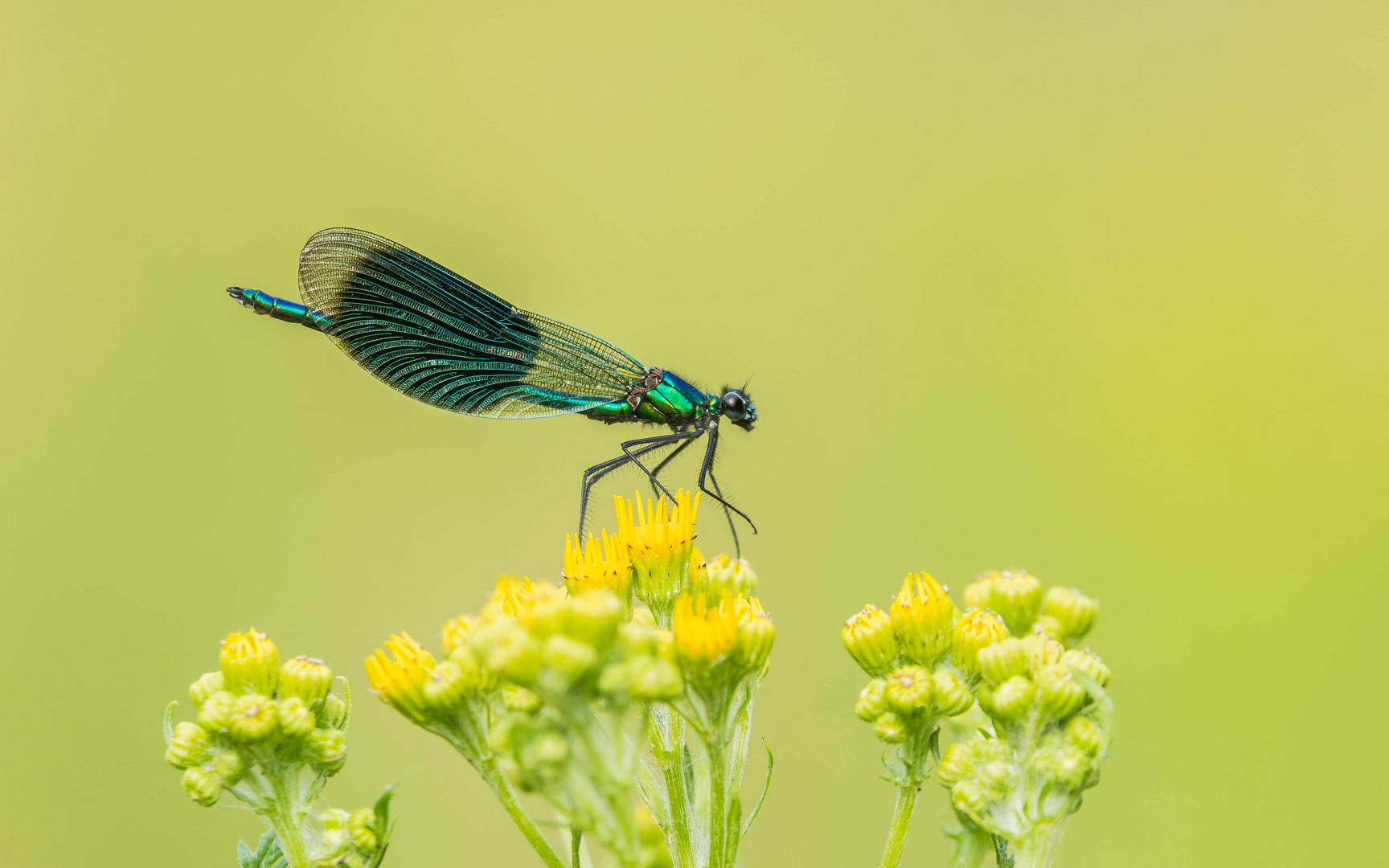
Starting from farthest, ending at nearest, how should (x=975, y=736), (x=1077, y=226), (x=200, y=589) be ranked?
(x=1077, y=226) < (x=200, y=589) < (x=975, y=736)

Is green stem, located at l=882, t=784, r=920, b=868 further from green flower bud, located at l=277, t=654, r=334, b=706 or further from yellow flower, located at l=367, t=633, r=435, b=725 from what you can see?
green flower bud, located at l=277, t=654, r=334, b=706

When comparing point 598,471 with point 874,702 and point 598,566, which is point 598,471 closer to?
point 598,566

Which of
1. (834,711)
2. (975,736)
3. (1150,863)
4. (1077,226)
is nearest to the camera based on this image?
(975,736)

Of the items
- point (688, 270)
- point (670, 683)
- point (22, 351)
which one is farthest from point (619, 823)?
point (22, 351)

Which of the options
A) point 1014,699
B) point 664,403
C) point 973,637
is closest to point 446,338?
point 664,403

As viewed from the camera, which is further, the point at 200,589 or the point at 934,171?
the point at 934,171

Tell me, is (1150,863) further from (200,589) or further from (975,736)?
(200,589)
